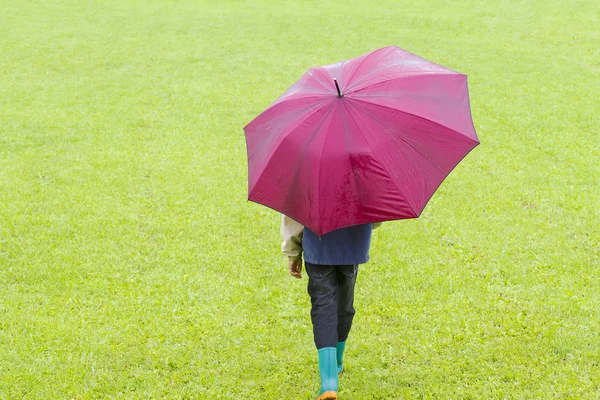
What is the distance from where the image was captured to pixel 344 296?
4781 millimetres

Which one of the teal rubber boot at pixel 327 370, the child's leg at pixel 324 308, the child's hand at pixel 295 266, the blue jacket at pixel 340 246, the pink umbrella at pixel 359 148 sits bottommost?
the teal rubber boot at pixel 327 370

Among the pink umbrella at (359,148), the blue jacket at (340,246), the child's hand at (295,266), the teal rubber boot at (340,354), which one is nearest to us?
the pink umbrella at (359,148)

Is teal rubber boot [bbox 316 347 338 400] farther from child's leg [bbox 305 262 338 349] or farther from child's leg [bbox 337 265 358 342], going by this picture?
child's leg [bbox 337 265 358 342]

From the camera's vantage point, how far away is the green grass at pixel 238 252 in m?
5.31

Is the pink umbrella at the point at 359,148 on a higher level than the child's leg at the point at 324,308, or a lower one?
higher

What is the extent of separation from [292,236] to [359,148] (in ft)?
3.01

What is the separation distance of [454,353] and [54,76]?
34.4 feet

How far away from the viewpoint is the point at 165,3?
19594 millimetres

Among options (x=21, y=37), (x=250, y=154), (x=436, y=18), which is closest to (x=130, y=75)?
(x=21, y=37)

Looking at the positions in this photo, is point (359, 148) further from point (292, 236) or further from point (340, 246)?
point (292, 236)

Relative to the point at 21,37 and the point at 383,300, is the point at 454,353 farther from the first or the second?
the point at 21,37

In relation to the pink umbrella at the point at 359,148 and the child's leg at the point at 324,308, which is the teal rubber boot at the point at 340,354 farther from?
the pink umbrella at the point at 359,148

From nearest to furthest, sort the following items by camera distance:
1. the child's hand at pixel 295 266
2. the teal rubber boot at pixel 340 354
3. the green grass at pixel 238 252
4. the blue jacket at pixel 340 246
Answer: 1. the blue jacket at pixel 340 246
2. the child's hand at pixel 295 266
3. the teal rubber boot at pixel 340 354
4. the green grass at pixel 238 252

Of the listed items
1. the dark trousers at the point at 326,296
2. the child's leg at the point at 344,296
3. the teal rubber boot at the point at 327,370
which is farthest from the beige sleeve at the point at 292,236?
the teal rubber boot at the point at 327,370
